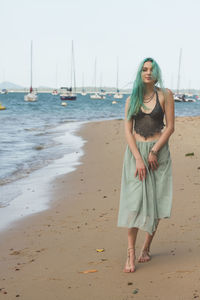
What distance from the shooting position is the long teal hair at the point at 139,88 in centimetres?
404

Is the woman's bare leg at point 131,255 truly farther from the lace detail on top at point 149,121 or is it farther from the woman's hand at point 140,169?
→ the lace detail on top at point 149,121

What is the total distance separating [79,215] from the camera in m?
6.28

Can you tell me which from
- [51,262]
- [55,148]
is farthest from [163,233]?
[55,148]

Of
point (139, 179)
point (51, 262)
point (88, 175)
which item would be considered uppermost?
point (139, 179)

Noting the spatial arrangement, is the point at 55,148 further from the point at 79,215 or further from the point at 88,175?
the point at 79,215

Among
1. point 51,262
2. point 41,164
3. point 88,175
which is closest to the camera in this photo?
point 51,262

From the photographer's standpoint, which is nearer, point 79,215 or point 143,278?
point 143,278

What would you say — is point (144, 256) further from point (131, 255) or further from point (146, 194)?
point (146, 194)

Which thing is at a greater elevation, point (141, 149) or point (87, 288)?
point (141, 149)

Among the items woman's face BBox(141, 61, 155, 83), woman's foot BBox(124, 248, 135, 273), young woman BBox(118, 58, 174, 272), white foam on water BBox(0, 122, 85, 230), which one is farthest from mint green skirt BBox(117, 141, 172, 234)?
white foam on water BBox(0, 122, 85, 230)

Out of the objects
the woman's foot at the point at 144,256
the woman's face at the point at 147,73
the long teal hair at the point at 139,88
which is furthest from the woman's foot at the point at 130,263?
the woman's face at the point at 147,73

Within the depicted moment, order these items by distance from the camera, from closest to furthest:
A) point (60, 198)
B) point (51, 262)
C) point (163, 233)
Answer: point (51, 262)
point (163, 233)
point (60, 198)

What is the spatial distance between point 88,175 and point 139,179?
566cm

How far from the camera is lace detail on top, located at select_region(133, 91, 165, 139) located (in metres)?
4.05
